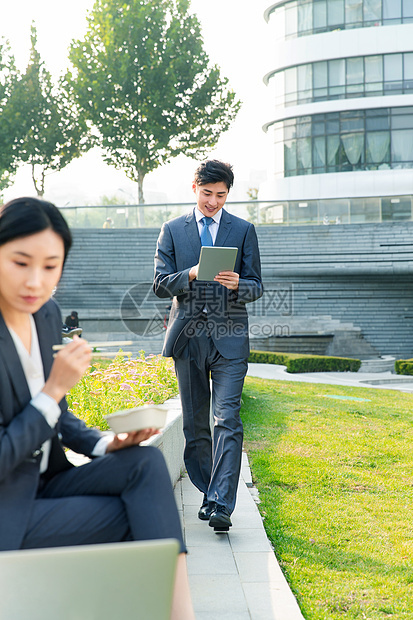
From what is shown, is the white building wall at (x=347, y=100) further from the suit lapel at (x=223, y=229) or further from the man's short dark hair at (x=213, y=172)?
the man's short dark hair at (x=213, y=172)

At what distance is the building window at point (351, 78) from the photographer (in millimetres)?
32125

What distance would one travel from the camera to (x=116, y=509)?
1.82 metres

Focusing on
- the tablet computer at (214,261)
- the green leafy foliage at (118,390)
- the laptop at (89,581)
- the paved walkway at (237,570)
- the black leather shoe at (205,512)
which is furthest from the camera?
the green leafy foliage at (118,390)

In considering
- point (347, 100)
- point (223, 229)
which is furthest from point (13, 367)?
point (347, 100)

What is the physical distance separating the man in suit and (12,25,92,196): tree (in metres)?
32.8

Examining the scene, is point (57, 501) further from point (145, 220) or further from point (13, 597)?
point (145, 220)

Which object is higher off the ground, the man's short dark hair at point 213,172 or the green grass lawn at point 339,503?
the man's short dark hair at point 213,172

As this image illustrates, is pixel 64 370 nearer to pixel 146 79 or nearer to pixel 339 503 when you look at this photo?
pixel 339 503

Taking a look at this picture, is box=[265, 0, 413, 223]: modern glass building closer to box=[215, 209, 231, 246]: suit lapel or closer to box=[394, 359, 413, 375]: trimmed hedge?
box=[394, 359, 413, 375]: trimmed hedge

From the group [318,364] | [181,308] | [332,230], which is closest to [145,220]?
[332,230]

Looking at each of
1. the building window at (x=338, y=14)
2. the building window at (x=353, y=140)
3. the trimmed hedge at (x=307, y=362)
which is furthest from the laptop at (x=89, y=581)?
the building window at (x=338, y=14)

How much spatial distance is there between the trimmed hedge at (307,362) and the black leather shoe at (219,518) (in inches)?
600

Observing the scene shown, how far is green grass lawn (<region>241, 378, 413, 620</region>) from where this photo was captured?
309 cm

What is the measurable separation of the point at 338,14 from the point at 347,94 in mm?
4144
